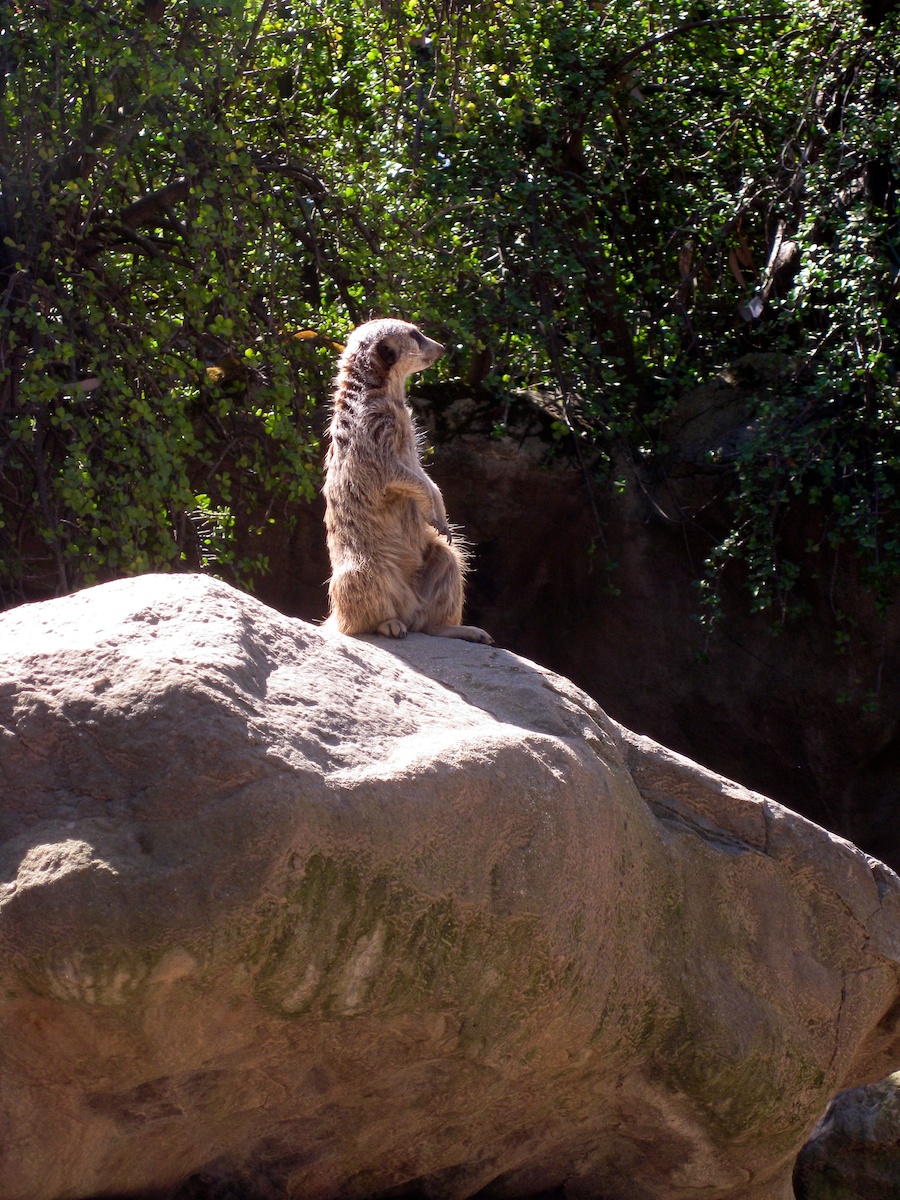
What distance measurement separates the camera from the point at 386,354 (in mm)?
4848

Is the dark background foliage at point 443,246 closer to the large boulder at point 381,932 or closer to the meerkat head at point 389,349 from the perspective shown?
the meerkat head at point 389,349

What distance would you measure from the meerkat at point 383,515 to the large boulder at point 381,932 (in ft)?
2.34

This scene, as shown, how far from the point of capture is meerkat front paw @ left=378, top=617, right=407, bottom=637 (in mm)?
4383

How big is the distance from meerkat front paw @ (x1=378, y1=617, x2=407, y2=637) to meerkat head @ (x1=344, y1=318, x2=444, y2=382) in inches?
39.1

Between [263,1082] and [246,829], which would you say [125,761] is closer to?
[246,829]

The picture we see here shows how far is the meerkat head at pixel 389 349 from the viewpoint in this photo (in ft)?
15.9

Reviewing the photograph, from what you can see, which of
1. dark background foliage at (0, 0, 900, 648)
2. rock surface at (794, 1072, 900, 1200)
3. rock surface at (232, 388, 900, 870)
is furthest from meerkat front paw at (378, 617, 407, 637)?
rock surface at (232, 388, 900, 870)

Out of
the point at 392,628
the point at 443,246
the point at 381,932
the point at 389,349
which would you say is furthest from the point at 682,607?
the point at 381,932

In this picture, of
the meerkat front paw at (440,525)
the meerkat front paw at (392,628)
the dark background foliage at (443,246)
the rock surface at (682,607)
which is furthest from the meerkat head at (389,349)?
the rock surface at (682,607)

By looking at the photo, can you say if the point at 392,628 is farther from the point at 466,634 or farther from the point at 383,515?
the point at 383,515

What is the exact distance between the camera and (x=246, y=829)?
246 cm

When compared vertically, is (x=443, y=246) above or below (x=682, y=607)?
above

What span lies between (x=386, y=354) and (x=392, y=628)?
1.12 meters

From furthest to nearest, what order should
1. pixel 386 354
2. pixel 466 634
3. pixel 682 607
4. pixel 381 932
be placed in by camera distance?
pixel 682 607 < pixel 386 354 < pixel 466 634 < pixel 381 932
